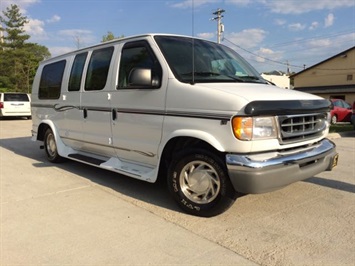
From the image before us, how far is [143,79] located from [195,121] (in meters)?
0.88

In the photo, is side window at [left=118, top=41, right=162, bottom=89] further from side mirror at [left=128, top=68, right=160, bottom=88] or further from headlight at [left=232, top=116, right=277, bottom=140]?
headlight at [left=232, top=116, right=277, bottom=140]

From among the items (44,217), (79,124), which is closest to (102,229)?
(44,217)

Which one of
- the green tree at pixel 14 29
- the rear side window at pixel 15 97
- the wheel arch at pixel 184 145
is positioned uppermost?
the green tree at pixel 14 29

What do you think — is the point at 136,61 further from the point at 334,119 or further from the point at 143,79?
the point at 334,119

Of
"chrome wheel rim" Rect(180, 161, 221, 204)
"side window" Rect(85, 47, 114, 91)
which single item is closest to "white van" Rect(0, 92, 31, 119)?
"side window" Rect(85, 47, 114, 91)

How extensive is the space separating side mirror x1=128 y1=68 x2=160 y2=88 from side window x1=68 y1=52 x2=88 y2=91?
75.7 inches

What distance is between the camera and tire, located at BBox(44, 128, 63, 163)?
7.01 m

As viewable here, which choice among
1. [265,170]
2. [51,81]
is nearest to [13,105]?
[51,81]

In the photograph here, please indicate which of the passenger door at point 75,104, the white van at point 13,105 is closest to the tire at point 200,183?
the passenger door at point 75,104

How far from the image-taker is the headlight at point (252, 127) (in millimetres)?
3568

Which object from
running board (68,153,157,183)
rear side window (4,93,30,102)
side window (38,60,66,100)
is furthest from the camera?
rear side window (4,93,30,102)

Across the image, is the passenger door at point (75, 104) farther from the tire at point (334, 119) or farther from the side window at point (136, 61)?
the tire at point (334, 119)

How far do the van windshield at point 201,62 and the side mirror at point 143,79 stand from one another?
28cm

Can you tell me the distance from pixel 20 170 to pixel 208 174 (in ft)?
13.8
